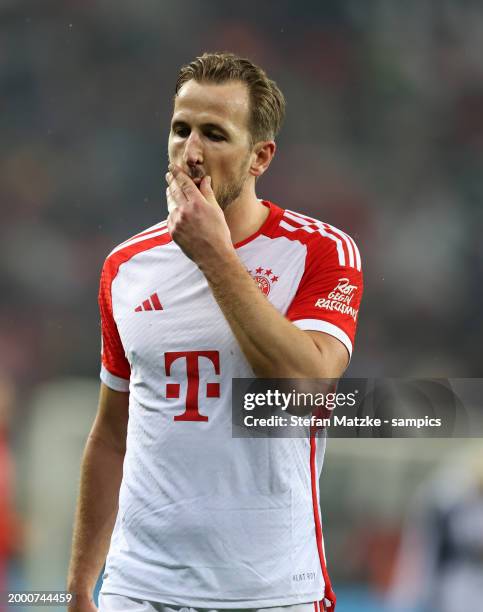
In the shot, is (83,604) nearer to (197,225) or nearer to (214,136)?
(197,225)

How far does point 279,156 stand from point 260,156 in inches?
310

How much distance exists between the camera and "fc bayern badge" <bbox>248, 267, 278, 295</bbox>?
2920mm

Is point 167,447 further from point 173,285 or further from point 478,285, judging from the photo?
point 478,285

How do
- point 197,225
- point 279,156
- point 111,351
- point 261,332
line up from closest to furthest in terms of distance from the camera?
point 261,332 → point 197,225 → point 111,351 → point 279,156

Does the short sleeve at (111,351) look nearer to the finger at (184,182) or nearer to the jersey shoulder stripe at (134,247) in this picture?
the jersey shoulder stripe at (134,247)

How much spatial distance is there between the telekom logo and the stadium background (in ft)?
18.9

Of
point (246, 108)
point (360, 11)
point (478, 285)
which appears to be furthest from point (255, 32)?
point (246, 108)

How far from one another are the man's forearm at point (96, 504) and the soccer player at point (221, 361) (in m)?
0.11

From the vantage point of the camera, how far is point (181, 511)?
2.82 metres

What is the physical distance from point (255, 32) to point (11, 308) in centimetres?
403

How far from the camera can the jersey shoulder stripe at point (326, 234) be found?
9.75ft

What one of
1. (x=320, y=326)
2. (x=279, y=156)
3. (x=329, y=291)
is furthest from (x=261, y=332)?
(x=279, y=156)

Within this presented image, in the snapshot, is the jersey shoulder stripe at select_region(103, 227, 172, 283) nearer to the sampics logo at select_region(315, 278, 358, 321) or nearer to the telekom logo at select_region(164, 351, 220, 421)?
the telekom logo at select_region(164, 351, 220, 421)

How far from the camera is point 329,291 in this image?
2885 mm
